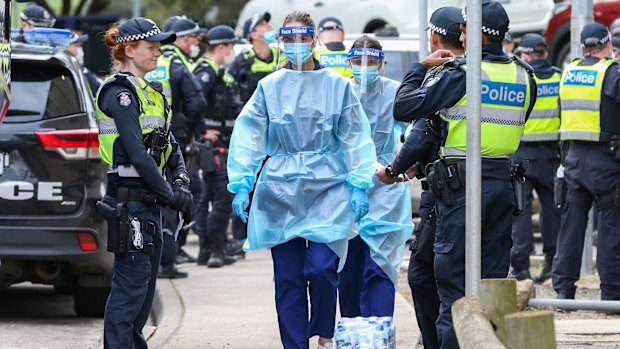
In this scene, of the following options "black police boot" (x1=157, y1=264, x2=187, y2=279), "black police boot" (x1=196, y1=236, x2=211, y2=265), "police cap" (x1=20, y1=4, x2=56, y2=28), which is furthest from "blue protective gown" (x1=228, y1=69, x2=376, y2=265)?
"police cap" (x1=20, y1=4, x2=56, y2=28)

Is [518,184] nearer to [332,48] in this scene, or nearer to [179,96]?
[332,48]

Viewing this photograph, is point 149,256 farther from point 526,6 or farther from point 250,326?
point 526,6

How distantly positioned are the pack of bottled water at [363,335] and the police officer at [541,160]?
4740 mm

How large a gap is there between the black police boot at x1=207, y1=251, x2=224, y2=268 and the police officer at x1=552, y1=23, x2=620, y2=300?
3435 mm

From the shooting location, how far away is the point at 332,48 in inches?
447

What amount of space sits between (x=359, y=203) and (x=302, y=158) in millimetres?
379

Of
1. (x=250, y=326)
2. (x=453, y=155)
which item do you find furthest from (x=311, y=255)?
(x=250, y=326)

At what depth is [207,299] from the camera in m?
10.4

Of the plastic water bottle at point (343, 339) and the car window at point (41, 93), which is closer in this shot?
the plastic water bottle at point (343, 339)

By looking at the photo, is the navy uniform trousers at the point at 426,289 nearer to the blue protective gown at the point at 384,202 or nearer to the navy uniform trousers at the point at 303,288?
the navy uniform trousers at the point at 303,288

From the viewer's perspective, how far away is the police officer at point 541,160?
37.9 feet

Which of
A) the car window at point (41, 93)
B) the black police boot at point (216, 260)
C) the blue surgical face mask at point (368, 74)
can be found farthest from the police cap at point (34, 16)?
the blue surgical face mask at point (368, 74)

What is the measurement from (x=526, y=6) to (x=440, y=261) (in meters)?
11.7

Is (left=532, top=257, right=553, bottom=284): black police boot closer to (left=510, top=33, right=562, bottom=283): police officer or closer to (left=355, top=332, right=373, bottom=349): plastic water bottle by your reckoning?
(left=510, top=33, right=562, bottom=283): police officer
